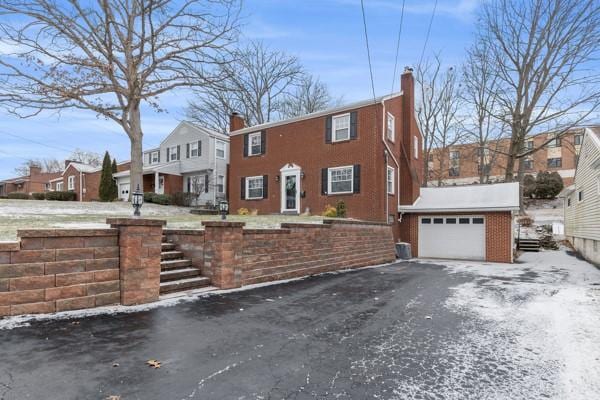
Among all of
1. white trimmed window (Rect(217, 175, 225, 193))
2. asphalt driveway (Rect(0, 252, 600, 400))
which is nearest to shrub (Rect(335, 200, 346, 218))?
asphalt driveway (Rect(0, 252, 600, 400))

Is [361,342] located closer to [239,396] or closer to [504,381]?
[504,381]

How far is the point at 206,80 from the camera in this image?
1745 centimetres

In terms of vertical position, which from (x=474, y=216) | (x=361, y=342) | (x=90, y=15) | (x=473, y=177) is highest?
(x=90, y=15)

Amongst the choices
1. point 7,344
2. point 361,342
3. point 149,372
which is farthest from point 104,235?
point 361,342

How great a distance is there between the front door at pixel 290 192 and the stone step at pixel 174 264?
34.5ft

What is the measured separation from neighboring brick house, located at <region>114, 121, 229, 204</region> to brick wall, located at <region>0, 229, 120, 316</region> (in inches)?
702

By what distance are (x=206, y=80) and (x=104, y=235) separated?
47.1ft

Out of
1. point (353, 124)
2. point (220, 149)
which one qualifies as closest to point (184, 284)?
point (353, 124)

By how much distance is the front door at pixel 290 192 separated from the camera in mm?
17078

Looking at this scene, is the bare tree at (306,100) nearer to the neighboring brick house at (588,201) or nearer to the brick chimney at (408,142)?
the brick chimney at (408,142)

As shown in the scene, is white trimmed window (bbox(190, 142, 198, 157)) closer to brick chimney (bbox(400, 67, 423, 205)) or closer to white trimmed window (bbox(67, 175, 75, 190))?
brick chimney (bbox(400, 67, 423, 205))

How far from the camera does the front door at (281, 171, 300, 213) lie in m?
17.1

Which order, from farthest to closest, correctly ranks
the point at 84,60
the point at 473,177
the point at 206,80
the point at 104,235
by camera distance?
1. the point at 473,177
2. the point at 206,80
3. the point at 84,60
4. the point at 104,235

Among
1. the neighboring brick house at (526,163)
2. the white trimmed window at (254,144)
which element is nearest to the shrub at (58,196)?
the white trimmed window at (254,144)
